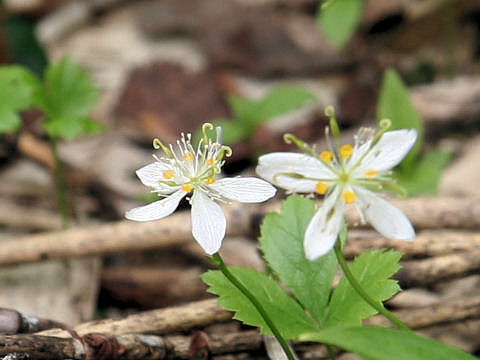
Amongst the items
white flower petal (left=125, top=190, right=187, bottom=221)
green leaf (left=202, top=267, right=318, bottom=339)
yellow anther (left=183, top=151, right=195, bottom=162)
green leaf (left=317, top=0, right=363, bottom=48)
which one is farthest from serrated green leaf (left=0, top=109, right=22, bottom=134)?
green leaf (left=317, top=0, right=363, bottom=48)

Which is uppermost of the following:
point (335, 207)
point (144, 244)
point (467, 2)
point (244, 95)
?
point (467, 2)

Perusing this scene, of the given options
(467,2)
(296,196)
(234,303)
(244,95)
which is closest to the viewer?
(234,303)

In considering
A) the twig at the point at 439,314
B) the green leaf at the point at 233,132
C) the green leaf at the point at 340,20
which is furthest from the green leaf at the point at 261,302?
the green leaf at the point at 340,20

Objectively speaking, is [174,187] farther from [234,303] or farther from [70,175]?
[70,175]

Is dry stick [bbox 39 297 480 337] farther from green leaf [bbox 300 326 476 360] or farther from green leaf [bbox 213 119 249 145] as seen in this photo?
green leaf [bbox 213 119 249 145]

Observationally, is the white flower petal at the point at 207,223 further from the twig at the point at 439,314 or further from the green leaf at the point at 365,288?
the twig at the point at 439,314

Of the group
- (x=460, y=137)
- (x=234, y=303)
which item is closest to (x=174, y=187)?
(x=234, y=303)
